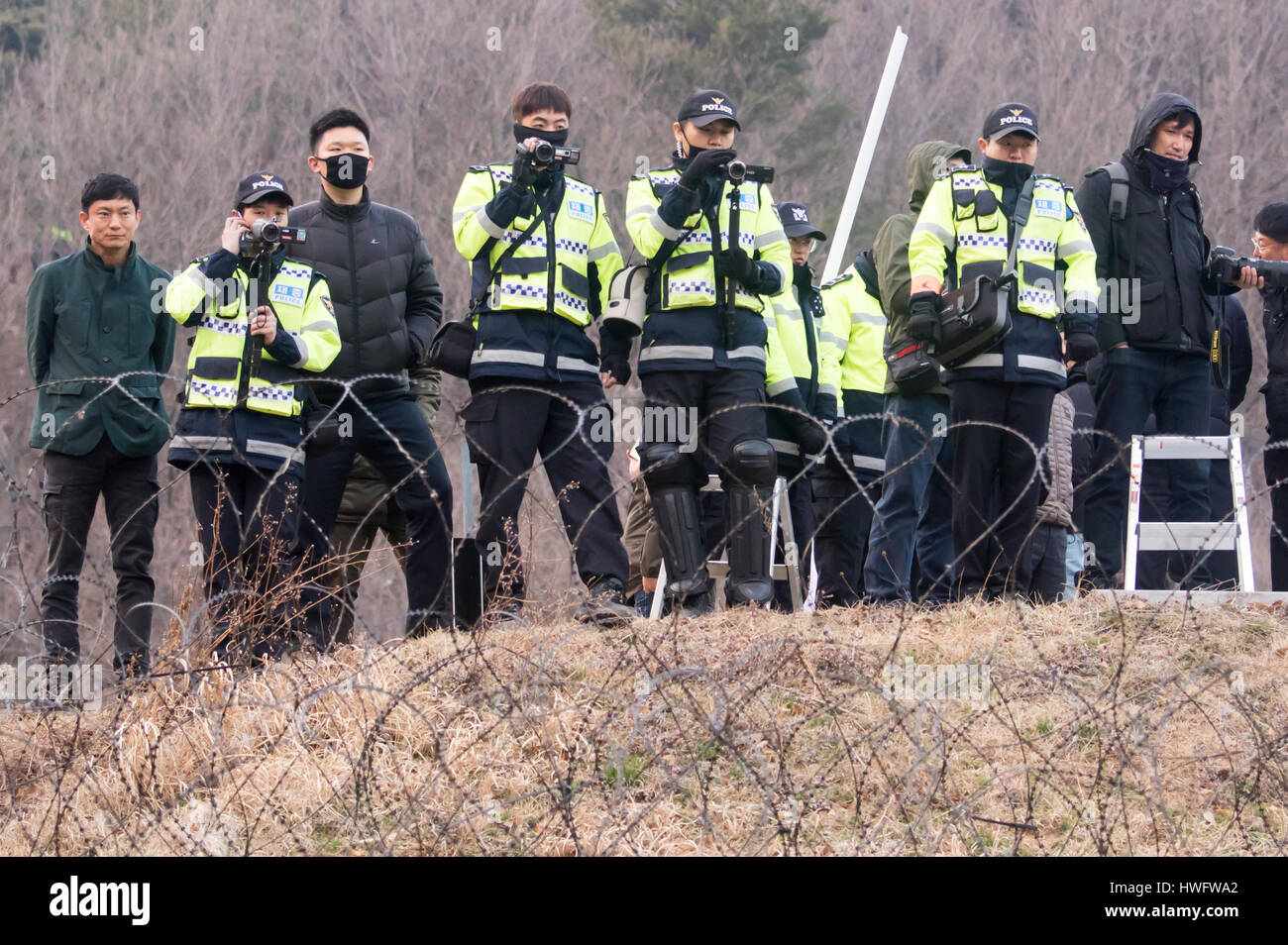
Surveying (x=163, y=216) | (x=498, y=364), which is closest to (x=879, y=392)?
(x=498, y=364)

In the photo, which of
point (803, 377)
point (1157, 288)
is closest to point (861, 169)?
point (803, 377)

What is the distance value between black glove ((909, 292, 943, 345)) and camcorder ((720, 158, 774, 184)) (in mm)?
746

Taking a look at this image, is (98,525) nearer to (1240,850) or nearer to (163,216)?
(163,216)

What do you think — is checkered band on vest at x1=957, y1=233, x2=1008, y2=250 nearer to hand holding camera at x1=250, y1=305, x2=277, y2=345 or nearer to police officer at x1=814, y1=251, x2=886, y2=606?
police officer at x1=814, y1=251, x2=886, y2=606

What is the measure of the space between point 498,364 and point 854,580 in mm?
2397

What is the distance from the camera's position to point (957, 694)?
5180mm

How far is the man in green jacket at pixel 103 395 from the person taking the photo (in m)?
6.23

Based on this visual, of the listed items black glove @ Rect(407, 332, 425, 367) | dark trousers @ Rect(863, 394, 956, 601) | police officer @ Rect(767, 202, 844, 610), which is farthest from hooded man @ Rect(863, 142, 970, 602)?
black glove @ Rect(407, 332, 425, 367)

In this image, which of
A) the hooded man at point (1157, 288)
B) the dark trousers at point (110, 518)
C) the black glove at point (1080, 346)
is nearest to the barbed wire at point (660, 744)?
the dark trousers at point (110, 518)

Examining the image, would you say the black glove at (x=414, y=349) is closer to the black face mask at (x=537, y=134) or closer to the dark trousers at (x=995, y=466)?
the black face mask at (x=537, y=134)

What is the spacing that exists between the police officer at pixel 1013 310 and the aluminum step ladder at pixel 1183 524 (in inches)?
17.8

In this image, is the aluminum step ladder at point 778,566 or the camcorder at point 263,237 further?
the aluminum step ladder at point 778,566
